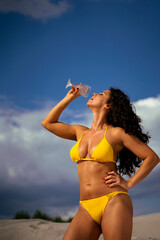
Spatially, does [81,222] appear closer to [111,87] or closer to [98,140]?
[98,140]

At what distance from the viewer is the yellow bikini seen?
3.41 m

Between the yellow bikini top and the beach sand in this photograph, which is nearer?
the yellow bikini top

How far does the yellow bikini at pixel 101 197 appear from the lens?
341 cm

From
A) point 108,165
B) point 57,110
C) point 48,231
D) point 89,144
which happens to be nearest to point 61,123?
point 57,110

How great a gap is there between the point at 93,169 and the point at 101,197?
14.2 inches

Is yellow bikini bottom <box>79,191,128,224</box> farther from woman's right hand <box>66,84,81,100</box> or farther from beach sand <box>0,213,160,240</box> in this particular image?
beach sand <box>0,213,160,240</box>

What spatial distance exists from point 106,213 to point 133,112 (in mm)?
1534

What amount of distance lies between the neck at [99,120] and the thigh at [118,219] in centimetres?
104

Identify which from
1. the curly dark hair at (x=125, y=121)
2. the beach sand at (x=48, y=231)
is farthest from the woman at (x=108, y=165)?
the beach sand at (x=48, y=231)

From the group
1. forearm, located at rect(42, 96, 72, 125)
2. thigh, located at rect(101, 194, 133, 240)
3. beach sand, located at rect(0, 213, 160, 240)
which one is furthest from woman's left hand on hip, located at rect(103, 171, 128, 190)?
beach sand, located at rect(0, 213, 160, 240)

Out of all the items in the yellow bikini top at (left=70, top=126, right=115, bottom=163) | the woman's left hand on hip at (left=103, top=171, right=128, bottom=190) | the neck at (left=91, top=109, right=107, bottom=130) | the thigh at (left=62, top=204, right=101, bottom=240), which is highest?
the neck at (left=91, top=109, right=107, bottom=130)

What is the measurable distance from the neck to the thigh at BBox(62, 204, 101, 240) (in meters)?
1.17

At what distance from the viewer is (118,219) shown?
317 centimetres

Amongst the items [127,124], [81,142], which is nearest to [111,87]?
[127,124]
